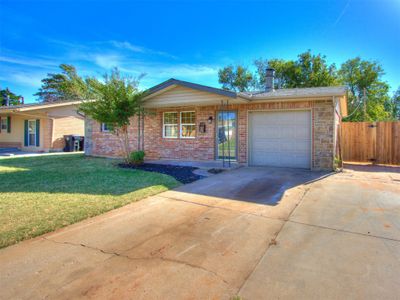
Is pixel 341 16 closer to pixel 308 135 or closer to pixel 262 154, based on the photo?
pixel 308 135

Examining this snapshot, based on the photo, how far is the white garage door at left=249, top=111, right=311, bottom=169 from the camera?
9.09 metres

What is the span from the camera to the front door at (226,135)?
10.3 m

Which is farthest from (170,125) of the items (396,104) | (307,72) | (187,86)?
(396,104)

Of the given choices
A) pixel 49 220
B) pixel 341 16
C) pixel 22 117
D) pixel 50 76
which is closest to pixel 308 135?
pixel 341 16

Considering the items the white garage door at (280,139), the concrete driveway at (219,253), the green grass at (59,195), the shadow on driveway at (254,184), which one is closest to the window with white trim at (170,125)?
the white garage door at (280,139)

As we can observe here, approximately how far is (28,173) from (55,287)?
24.2 feet

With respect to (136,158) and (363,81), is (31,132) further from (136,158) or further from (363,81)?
(363,81)

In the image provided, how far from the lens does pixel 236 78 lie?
3080 cm

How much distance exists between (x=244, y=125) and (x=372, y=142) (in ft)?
21.5

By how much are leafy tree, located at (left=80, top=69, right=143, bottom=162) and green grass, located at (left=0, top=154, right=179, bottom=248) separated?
251cm

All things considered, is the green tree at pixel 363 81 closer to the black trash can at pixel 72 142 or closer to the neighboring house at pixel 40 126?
the black trash can at pixel 72 142

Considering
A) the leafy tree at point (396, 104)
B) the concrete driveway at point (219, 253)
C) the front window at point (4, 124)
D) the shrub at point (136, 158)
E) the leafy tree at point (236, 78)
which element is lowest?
the concrete driveway at point (219, 253)

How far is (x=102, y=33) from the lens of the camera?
14.1 metres

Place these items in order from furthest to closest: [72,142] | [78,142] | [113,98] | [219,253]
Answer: [78,142] < [72,142] < [113,98] < [219,253]
